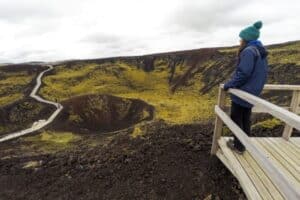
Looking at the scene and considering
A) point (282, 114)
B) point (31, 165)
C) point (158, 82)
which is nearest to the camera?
point (282, 114)

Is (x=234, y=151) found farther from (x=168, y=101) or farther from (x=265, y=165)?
(x=168, y=101)

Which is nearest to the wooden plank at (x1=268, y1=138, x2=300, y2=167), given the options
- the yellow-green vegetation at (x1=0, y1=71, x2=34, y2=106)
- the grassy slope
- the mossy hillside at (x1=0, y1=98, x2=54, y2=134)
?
the grassy slope

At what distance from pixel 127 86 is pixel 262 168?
43.1 meters

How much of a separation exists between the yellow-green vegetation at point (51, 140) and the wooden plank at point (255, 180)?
18179 mm

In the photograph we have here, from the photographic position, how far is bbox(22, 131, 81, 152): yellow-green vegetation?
21.6 m

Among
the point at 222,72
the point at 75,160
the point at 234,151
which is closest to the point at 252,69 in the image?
the point at 234,151

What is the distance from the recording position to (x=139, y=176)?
19.8ft

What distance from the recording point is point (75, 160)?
25.4 feet

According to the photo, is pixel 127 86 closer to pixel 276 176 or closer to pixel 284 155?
pixel 284 155

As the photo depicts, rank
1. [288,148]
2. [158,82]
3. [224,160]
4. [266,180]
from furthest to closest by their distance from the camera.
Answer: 1. [158,82]
2. [224,160]
3. [288,148]
4. [266,180]

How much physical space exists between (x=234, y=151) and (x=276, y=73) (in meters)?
31.1

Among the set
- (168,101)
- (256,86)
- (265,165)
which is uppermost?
(256,86)

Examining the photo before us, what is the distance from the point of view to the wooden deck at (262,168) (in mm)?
3838

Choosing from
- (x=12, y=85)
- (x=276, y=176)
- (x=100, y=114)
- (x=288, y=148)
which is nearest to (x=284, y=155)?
(x=288, y=148)
